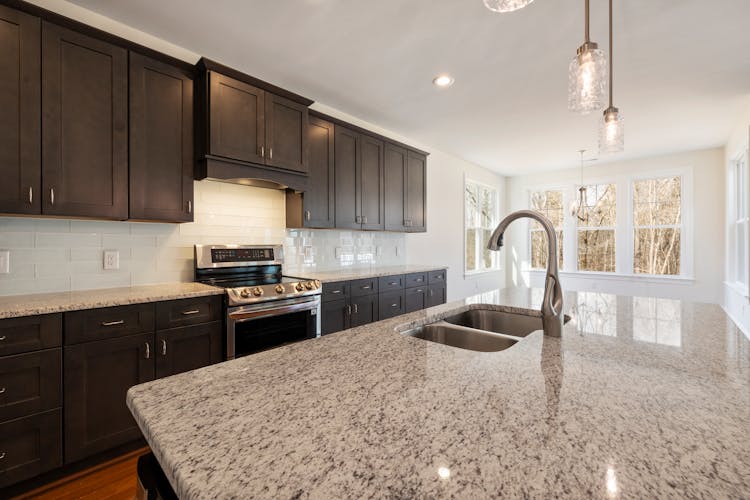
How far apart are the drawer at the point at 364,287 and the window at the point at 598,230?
14.0 feet

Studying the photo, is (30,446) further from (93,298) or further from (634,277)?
(634,277)

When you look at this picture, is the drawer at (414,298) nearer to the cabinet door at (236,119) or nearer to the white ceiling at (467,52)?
the white ceiling at (467,52)

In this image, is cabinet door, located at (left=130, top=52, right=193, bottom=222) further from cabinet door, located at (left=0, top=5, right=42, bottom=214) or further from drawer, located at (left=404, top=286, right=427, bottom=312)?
drawer, located at (left=404, top=286, right=427, bottom=312)

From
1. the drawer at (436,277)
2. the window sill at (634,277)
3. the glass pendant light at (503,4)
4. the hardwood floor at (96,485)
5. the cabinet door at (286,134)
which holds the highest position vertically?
the cabinet door at (286,134)

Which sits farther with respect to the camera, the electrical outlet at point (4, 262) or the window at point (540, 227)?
the window at point (540, 227)

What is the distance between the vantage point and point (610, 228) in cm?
582

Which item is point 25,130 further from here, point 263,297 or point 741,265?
point 741,265

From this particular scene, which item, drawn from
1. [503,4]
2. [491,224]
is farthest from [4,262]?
[491,224]

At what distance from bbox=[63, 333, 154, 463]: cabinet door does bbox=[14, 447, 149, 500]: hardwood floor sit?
14 cm

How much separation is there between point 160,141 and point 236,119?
1.73 ft

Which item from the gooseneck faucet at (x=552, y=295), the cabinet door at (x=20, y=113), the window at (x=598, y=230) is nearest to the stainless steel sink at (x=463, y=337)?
the gooseneck faucet at (x=552, y=295)

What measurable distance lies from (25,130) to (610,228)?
701 cm

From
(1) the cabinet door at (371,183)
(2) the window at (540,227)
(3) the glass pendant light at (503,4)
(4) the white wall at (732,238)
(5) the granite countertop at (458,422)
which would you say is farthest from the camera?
(2) the window at (540,227)

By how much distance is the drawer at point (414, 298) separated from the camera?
3766 millimetres
